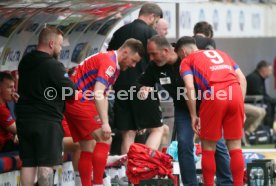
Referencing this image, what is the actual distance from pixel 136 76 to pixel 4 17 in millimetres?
2149

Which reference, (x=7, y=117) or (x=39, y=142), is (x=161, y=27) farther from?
(x=39, y=142)

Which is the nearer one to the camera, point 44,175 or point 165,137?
point 44,175

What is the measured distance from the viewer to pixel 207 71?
466 inches

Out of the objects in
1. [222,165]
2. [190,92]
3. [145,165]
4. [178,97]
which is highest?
[190,92]

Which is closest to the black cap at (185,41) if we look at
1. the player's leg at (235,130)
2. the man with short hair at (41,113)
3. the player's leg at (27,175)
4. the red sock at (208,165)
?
the player's leg at (235,130)

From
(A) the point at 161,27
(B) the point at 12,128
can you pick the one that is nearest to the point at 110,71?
(B) the point at 12,128

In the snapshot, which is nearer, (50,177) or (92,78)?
(50,177)

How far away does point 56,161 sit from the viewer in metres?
11.3

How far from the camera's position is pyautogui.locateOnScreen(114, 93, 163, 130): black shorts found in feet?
44.8

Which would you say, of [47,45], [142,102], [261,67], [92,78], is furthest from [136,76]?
[261,67]

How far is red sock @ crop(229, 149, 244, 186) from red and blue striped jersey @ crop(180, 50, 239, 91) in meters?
0.73

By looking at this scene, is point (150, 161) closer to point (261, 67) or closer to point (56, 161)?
point (56, 161)

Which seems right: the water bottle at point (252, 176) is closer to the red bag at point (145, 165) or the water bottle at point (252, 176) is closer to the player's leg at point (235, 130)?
the player's leg at point (235, 130)

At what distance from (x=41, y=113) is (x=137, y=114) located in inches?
105
